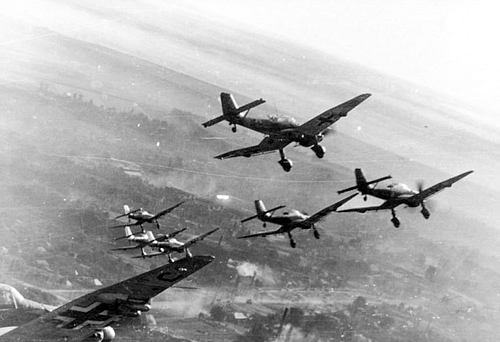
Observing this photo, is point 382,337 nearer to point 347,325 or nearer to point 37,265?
point 347,325

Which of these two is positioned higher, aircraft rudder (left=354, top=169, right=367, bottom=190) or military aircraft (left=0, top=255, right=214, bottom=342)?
aircraft rudder (left=354, top=169, right=367, bottom=190)

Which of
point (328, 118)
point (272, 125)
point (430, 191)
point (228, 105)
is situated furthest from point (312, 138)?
point (430, 191)

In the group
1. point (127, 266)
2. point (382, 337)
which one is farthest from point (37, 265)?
point (382, 337)

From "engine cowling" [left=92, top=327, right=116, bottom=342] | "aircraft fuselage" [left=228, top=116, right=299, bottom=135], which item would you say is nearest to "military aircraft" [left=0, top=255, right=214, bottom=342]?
"engine cowling" [left=92, top=327, right=116, bottom=342]

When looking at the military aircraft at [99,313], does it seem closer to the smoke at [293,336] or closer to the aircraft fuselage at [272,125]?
the aircraft fuselage at [272,125]

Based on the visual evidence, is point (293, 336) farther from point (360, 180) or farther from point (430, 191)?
point (430, 191)

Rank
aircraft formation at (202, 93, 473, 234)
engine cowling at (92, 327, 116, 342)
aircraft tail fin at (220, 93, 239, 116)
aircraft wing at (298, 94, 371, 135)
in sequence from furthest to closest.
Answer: aircraft tail fin at (220, 93, 239, 116)
aircraft formation at (202, 93, 473, 234)
aircraft wing at (298, 94, 371, 135)
engine cowling at (92, 327, 116, 342)

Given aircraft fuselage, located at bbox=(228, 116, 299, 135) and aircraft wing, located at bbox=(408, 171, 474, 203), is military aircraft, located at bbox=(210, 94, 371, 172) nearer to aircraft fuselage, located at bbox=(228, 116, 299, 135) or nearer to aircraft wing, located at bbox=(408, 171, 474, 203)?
aircraft fuselage, located at bbox=(228, 116, 299, 135)
